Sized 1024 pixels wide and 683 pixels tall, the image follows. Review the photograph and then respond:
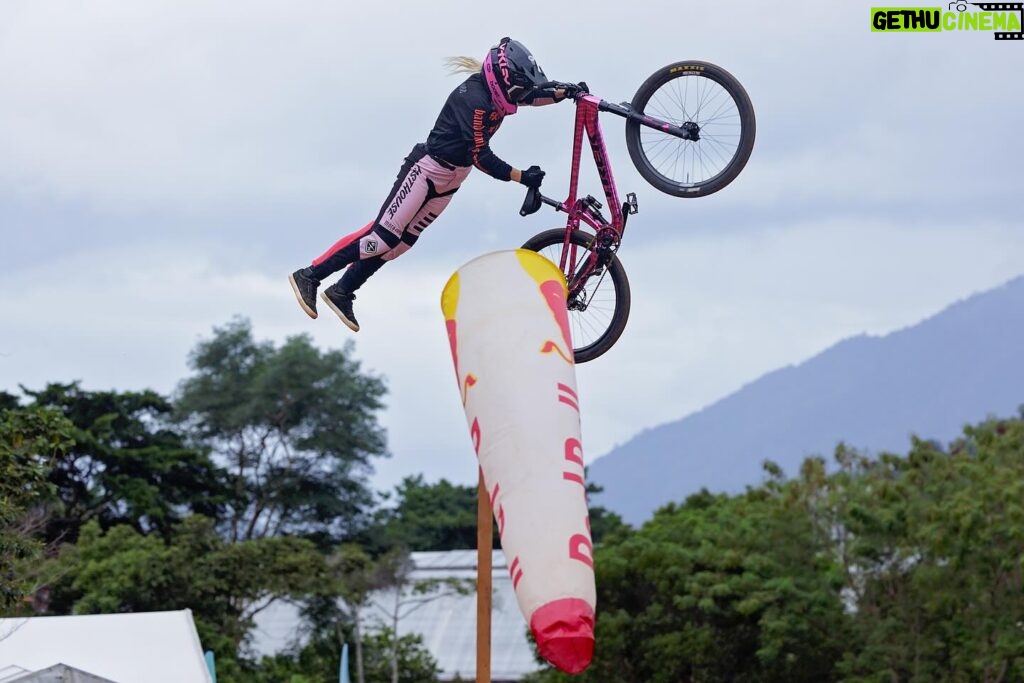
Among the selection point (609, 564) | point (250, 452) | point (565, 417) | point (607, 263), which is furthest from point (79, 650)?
point (250, 452)

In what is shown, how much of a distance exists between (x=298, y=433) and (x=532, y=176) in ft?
139

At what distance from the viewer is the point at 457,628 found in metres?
48.6

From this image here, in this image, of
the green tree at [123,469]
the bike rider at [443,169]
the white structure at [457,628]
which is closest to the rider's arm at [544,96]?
the bike rider at [443,169]

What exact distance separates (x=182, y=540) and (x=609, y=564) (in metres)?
10.4

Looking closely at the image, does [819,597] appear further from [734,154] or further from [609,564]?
[734,154]

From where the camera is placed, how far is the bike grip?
590 inches

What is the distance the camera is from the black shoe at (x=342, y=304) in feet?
50.2

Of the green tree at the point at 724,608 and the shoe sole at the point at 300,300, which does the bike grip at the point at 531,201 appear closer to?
the shoe sole at the point at 300,300

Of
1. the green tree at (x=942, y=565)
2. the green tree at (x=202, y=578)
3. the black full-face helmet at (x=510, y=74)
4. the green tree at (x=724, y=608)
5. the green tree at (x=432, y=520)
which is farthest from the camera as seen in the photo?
the green tree at (x=432, y=520)

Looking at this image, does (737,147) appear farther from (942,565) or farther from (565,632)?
(942,565)

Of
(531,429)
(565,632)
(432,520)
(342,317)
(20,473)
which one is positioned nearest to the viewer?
(565,632)

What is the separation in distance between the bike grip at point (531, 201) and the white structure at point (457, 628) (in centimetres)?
Result: 2994

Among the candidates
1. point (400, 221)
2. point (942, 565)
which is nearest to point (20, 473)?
point (400, 221)

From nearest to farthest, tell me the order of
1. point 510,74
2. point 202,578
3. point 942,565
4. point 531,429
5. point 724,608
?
point 531,429 → point 510,74 → point 942,565 → point 724,608 → point 202,578
